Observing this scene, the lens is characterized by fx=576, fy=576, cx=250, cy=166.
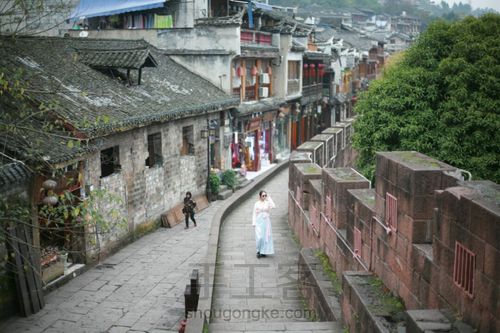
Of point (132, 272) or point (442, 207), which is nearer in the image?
point (442, 207)

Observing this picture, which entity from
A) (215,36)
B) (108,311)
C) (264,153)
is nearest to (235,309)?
(108,311)

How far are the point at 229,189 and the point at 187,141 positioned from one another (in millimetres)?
3397

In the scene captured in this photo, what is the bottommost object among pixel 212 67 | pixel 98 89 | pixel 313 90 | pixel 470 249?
pixel 470 249

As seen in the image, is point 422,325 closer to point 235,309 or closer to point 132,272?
point 235,309

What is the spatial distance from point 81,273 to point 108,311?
261 cm

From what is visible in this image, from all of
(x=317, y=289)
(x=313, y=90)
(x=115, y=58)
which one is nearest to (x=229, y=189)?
(x=115, y=58)

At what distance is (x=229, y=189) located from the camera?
24.1 m

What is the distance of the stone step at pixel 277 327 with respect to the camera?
879 cm

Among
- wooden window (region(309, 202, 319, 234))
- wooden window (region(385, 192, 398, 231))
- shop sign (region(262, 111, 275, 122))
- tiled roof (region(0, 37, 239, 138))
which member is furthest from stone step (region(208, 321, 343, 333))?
shop sign (region(262, 111, 275, 122))

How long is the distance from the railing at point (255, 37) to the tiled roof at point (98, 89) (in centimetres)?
460

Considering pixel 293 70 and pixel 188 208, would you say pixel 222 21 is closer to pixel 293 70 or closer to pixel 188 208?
pixel 293 70

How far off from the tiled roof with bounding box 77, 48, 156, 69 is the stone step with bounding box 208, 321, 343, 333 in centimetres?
1096

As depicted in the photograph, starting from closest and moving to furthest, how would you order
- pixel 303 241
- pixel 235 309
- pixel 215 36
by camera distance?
pixel 235 309 → pixel 303 241 → pixel 215 36

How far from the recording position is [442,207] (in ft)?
21.7
